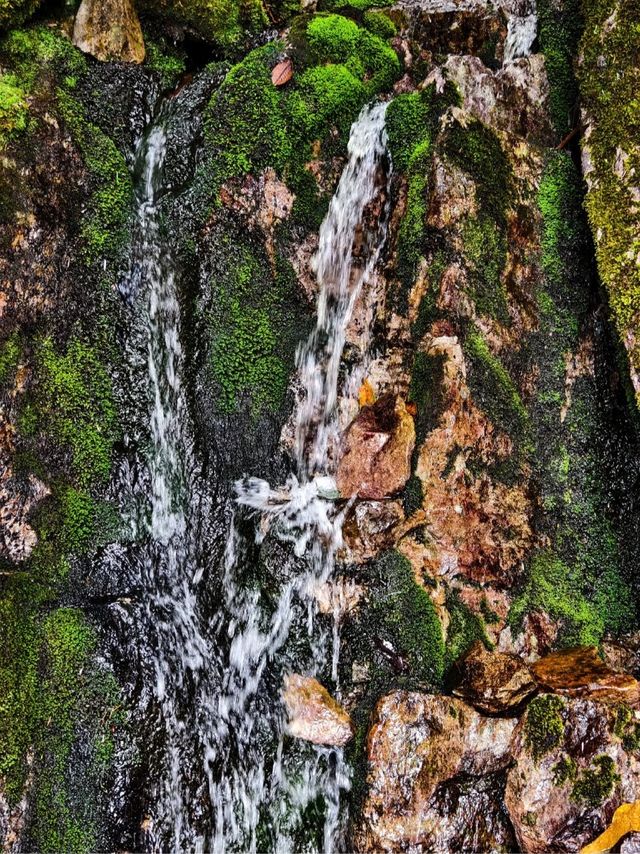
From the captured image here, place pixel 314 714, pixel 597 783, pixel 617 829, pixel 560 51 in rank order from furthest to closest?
1. pixel 560 51
2. pixel 314 714
3. pixel 597 783
4. pixel 617 829

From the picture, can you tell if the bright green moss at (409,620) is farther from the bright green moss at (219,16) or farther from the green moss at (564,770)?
→ the bright green moss at (219,16)

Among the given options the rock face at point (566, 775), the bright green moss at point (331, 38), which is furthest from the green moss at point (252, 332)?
the rock face at point (566, 775)

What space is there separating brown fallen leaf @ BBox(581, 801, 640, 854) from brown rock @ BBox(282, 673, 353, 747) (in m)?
1.34

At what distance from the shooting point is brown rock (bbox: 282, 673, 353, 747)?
359 cm

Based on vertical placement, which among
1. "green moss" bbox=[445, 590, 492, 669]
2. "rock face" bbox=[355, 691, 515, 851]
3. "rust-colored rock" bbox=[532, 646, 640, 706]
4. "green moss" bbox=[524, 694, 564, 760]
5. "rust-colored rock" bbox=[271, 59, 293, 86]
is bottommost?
"rock face" bbox=[355, 691, 515, 851]

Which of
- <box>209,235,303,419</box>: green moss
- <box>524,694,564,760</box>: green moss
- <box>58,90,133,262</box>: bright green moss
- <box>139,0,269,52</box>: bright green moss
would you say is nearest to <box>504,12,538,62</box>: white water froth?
<box>139,0,269,52</box>: bright green moss

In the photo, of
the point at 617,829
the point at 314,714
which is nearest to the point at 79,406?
the point at 314,714

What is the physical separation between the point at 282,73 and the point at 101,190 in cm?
173

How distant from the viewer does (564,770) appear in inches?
123

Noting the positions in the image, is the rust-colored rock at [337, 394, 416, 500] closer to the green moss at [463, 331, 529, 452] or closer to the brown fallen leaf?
the green moss at [463, 331, 529, 452]

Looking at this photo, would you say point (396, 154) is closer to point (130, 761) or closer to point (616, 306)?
point (616, 306)

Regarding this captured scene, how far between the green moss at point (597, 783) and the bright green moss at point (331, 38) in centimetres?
526

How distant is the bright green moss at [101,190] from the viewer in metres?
4.45

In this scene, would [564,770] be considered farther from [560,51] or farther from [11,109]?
[11,109]
